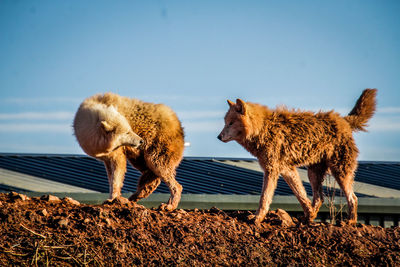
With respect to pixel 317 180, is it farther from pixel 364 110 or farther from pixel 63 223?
pixel 63 223

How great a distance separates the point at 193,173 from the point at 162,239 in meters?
6.79

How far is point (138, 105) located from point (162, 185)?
4422 millimetres

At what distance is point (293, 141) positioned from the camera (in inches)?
250

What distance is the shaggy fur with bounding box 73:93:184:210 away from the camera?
6.79 metres

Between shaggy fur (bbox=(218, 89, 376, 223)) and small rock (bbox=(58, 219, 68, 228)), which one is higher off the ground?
shaggy fur (bbox=(218, 89, 376, 223))

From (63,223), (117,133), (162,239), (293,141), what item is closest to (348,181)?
(293,141)

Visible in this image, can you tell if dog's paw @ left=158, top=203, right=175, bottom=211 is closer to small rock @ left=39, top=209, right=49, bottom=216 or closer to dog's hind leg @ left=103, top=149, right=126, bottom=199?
dog's hind leg @ left=103, top=149, right=126, bottom=199

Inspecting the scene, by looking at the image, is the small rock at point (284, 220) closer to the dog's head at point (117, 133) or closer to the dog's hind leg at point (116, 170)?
the dog's head at point (117, 133)

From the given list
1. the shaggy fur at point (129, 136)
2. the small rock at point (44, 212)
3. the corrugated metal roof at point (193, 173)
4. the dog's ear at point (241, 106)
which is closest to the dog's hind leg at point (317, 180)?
the dog's ear at point (241, 106)

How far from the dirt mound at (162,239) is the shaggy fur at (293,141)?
0.79m

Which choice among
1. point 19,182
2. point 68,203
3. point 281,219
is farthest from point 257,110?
point 19,182

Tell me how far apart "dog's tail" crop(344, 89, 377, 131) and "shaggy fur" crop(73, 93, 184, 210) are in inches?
105

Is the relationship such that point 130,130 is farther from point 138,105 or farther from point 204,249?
point 204,249

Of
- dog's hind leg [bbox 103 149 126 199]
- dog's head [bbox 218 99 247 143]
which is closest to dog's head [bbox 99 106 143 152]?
dog's hind leg [bbox 103 149 126 199]
